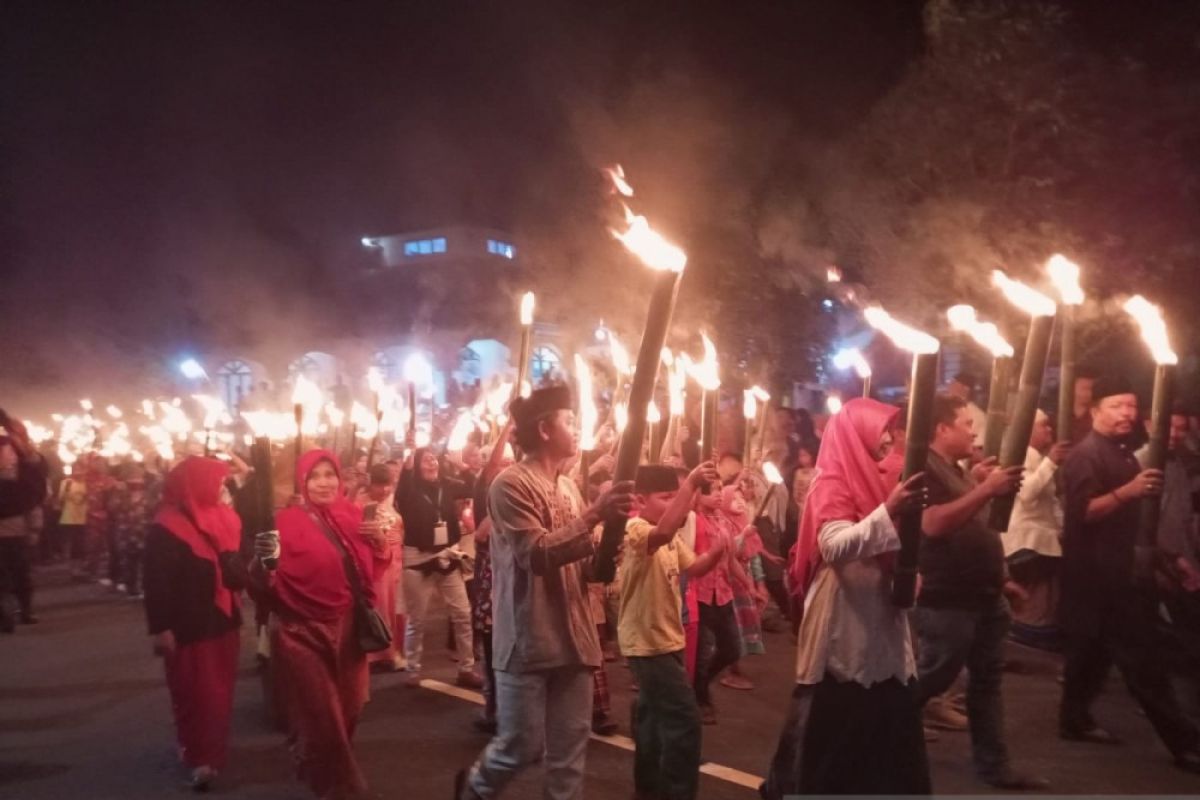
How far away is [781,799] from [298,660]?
263 centimetres

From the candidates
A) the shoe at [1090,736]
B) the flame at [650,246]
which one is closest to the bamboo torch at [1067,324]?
the shoe at [1090,736]

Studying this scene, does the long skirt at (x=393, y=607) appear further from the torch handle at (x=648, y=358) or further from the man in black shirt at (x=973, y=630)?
the torch handle at (x=648, y=358)

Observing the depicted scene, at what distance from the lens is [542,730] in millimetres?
4652

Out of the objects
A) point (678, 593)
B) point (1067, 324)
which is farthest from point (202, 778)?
point (1067, 324)

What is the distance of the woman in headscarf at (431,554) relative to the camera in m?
9.26

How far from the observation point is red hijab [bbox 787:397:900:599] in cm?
430

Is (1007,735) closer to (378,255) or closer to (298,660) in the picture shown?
(298,660)

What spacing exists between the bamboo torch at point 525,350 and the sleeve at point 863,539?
1.57 meters

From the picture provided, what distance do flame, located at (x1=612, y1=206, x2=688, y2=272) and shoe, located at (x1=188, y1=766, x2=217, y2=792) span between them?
14.0 feet

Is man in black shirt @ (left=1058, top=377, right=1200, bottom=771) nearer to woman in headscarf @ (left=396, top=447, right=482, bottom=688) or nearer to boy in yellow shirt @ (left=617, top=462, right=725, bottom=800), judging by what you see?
boy in yellow shirt @ (left=617, top=462, right=725, bottom=800)

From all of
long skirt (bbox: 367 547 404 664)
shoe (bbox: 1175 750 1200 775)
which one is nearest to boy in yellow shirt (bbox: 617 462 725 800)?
shoe (bbox: 1175 750 1200 775)

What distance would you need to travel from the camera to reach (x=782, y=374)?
812 inches

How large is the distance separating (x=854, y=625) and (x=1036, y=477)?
17.7 ft

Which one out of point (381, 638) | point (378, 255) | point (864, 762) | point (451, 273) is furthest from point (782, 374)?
point (378, 255)
